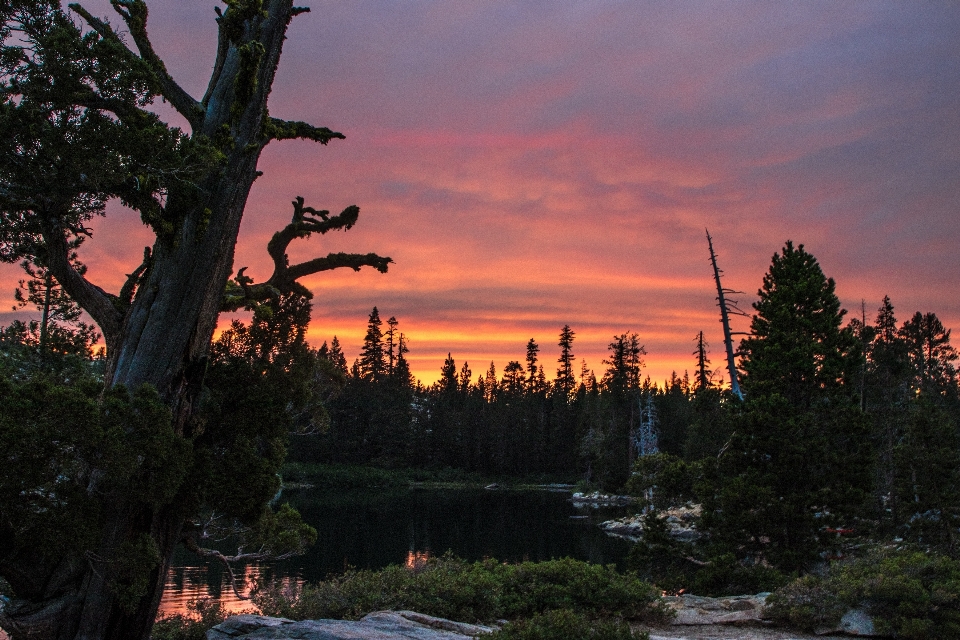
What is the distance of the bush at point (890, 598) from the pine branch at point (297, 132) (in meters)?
10.8

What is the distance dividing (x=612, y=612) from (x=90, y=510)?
27.1 ft

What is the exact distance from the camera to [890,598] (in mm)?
11031

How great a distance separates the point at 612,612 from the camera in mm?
12094

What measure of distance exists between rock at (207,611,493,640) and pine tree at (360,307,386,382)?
8716 cm

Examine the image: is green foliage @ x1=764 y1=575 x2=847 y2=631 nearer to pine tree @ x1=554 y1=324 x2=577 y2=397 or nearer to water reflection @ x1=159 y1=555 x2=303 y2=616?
water reflection @ x1=159 y1=555 x2=303 y2=616

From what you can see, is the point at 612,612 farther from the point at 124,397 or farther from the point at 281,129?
the point at 281,129

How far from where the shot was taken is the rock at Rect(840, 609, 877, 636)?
1092 centimetres

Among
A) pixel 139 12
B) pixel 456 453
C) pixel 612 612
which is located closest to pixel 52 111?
pixel 139 12

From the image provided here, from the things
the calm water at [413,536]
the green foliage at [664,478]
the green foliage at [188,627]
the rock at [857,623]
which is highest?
the green foliage at [664,478]

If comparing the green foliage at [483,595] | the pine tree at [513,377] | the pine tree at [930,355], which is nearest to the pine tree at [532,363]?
the pine tree at [513,377]

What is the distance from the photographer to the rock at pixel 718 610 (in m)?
12.0

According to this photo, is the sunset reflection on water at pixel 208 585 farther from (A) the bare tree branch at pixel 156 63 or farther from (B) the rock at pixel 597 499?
(B) the rock at pixel 597 499

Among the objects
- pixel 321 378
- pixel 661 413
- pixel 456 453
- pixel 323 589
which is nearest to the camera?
pixel 323 589

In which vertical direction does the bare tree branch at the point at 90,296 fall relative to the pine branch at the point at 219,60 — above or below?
below
